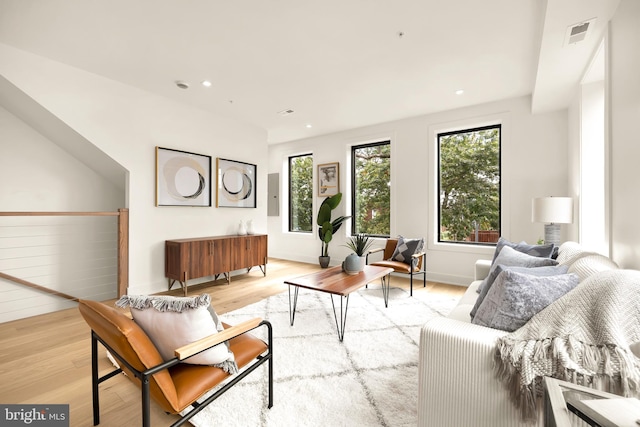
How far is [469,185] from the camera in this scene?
4.46 meters

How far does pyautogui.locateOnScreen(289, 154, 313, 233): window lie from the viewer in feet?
20.7

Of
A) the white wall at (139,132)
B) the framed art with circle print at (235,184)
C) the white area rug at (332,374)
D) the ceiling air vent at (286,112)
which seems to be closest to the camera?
the white area rug at (332,374)

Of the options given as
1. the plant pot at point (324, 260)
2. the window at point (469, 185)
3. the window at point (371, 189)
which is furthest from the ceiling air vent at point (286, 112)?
the plant pot at point (324, 260)

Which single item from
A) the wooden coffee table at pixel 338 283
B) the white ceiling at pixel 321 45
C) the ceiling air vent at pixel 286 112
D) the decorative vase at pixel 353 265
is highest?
the ceiling air vent at pixel 286 112

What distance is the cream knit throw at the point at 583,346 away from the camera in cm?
101

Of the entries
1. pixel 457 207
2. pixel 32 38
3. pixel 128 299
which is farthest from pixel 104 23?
pixel 457 207

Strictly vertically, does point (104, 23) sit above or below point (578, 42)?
above

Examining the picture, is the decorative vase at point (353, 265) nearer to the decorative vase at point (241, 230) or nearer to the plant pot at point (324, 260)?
the decorative vase at point (241, 230)

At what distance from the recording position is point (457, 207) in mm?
4535

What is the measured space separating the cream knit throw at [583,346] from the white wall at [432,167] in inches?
125

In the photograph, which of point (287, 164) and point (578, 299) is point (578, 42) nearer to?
point (578, 299)

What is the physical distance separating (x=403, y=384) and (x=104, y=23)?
3.59 meters

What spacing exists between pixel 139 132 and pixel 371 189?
3769mm

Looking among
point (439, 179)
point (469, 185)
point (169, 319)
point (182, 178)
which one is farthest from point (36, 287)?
point (469, 185)
